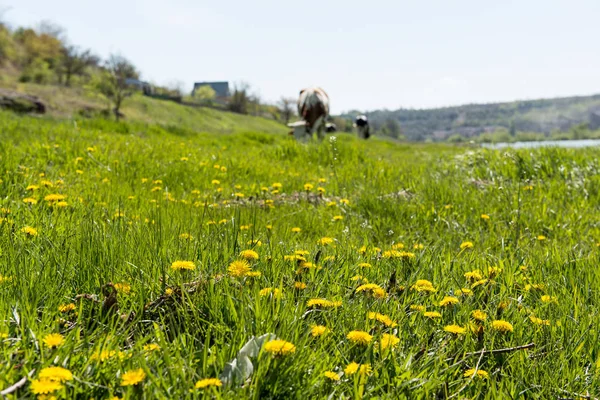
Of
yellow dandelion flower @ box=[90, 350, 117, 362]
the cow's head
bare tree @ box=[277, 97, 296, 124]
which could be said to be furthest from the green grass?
bare tree @ box=[277, 97, 296, 124]

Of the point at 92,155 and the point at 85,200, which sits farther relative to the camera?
the point at 92,155

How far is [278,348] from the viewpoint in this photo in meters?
1.39

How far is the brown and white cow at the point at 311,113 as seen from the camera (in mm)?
18211

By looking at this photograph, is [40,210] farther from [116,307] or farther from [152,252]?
[116,307]

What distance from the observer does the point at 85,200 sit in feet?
13.4

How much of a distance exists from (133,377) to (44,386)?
21 centimetres

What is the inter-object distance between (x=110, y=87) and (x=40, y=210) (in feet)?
167

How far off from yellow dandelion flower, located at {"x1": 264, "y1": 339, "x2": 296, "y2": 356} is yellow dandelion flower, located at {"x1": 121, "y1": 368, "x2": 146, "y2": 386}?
37 cm

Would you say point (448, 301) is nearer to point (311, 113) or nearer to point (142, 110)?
point (311, 113)

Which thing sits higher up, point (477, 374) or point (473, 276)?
point (473, 276)

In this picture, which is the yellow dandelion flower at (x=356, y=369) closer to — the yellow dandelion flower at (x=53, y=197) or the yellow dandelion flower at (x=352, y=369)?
the yellow dandelion flower at (x=352, y=369)

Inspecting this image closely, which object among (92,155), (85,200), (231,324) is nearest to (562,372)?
(231,324)

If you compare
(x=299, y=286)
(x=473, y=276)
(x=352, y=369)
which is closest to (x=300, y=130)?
(x=473, y=276)

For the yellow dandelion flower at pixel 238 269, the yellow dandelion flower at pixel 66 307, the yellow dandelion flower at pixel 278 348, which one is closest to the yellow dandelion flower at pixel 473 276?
the yellow dandelion flower at pixel 238 269
